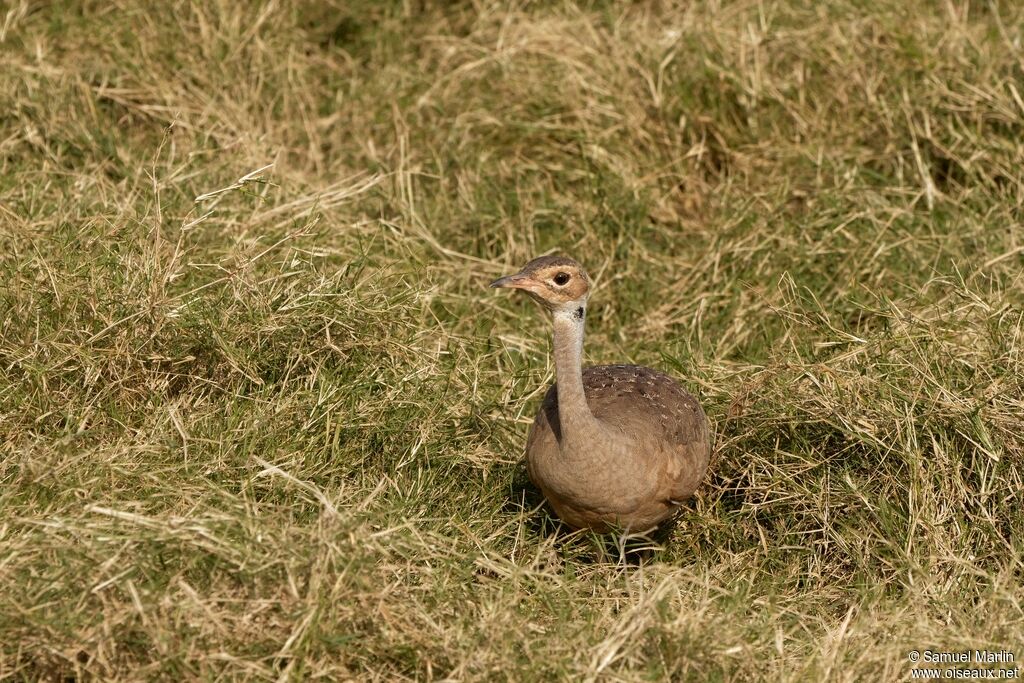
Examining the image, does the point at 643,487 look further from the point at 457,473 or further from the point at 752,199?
the point at 752,199

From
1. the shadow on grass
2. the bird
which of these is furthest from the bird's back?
the shadow on grass

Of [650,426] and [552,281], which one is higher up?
[552,281]

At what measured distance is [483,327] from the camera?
19.5 ft

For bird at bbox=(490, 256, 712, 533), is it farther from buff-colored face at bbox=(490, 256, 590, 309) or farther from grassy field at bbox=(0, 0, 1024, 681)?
grassy field at bbox=(0, 0, 1024, 681)

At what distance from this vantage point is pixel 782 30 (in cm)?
686

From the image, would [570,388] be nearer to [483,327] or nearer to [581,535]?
[581,535]

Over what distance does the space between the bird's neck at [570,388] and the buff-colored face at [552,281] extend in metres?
0.09

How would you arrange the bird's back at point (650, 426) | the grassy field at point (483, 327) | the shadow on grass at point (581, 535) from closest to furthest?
the grassy field at point (483, 327)
the bird's back at point (650, 426)
the shadow on grass at point (581, 535)

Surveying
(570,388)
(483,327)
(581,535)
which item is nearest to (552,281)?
(570,388)

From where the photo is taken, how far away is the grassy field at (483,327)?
3822 millimetres

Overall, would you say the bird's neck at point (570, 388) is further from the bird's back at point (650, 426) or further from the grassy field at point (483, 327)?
the grassy field at point (483, 327)

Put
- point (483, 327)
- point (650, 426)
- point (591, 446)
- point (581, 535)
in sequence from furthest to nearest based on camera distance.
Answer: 1. point (483, 327)
2. point (581, 535)
3. point (650, 426)
4. point (591, 446)

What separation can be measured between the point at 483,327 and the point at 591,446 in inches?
66.3

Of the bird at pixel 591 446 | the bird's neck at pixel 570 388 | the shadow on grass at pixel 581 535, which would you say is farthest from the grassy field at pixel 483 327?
the bird's neck at pixel 570 388
